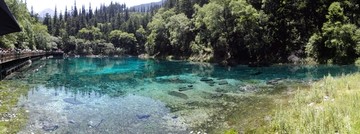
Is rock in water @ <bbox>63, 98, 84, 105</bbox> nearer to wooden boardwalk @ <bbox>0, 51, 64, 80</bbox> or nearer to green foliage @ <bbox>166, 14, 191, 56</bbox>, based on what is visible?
wooden boardwalk @ <bbox>0, 51, 64, 80</bbox>

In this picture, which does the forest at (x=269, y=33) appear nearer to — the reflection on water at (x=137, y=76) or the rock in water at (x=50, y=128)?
the reflection on water at (x=137, y=76)

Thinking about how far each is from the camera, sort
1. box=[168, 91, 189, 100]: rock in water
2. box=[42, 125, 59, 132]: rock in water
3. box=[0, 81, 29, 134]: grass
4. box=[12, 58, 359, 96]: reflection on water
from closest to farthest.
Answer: box=[0, 81, 29, 134]: grass
box=[42, 125, 59, 132]: rock in water
box=[168, 91, 189, 100]: rock in water
box=[12, 58, 359, 96]: reflection on water

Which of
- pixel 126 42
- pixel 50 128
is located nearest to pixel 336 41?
pixel 50 128

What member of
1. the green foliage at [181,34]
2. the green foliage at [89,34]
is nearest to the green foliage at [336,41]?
the green foliage at [181,34]

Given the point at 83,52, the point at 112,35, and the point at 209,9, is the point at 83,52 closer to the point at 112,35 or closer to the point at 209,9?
the point at 112,35

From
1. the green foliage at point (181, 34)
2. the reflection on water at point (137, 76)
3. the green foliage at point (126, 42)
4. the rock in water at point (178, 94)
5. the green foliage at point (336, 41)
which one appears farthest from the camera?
the green foliage at point (126, 42)

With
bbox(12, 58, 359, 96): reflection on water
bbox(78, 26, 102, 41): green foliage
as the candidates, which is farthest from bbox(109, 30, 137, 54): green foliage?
bbox(12, 58, 359, 96): reflection on water

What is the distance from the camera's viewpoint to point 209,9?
259 ft

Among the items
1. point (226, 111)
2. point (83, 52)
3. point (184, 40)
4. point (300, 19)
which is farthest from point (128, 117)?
point (83, 52)

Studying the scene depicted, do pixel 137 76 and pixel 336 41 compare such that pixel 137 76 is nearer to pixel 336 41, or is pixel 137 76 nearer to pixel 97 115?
pixel 97 115

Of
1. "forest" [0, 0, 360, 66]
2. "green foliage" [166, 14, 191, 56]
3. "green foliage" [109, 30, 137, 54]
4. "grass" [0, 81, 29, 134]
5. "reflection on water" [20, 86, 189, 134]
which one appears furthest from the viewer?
"green foliage" [109, 30, 137, 54]

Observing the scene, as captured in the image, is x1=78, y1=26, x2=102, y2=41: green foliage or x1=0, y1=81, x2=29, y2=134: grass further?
x1=78, y1=26, x2=102, y2=41: green foliage

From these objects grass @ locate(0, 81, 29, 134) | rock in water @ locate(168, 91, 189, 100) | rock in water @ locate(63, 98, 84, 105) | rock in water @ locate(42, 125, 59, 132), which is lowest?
rock in water @ locate(42, 125, 59, 132)

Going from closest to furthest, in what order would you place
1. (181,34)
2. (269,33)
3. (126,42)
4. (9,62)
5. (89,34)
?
(9,62) → (269,33) → (181,34) → (126,42) → (89,34)
